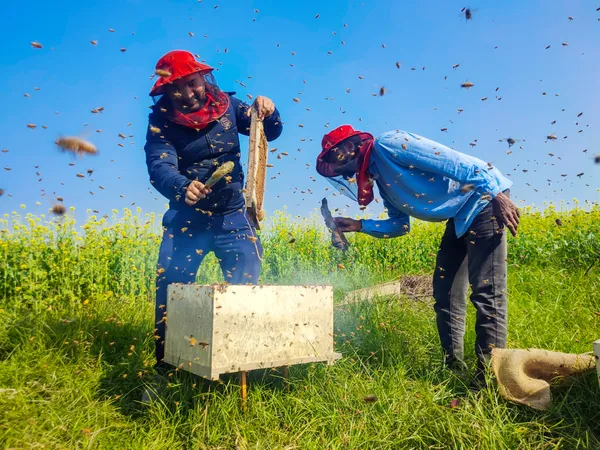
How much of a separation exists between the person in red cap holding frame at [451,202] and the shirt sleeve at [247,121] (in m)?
A: 0.78

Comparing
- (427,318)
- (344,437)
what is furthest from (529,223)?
(344,437)

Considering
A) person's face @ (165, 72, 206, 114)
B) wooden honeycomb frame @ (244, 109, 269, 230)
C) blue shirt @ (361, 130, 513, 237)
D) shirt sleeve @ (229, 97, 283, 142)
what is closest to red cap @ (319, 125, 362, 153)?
blue shirt @ (361, 130, 513, 237)

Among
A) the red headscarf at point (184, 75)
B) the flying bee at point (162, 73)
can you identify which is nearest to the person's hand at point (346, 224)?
the red headscarf at point (184, 75)

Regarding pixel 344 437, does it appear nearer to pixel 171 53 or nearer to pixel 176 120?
pixel 176 120

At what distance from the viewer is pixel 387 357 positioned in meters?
3.83

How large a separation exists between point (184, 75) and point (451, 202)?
219cm

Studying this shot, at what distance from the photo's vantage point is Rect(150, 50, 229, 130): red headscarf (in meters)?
3.53

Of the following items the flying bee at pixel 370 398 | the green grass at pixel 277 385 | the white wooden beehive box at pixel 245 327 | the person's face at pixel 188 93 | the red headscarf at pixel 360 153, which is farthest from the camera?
the person's face at pixel 188 93

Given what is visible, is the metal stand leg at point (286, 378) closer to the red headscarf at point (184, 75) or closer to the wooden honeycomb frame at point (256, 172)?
the wooden honeycomb frame at point (256, 172)

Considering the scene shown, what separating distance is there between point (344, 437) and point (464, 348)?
1.61 m

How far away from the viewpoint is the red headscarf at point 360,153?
3.51m

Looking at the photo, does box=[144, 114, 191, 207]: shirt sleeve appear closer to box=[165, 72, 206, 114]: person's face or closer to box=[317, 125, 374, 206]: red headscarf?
box=[165, 72, 206, 114]: person's face

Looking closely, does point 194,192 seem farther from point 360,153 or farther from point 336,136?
point 360,153

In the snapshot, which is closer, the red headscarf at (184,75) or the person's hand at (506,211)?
the person's hand at (506,211)
